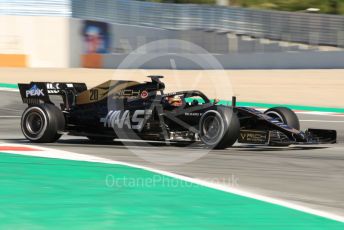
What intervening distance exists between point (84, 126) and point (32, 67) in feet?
97.5

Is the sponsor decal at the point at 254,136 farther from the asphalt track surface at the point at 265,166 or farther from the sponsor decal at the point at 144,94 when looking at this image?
the sponsor decal at the point at 144,94

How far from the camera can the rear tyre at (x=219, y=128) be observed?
9.85 m

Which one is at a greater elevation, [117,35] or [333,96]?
[117,35]

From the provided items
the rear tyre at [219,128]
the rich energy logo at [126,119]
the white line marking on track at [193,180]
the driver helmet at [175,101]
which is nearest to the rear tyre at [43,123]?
the white line marking on track at [193,180]

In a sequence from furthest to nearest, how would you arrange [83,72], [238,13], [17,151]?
[238,13]
[83,72]
[17,151]

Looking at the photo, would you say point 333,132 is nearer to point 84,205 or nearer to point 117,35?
point 84,205

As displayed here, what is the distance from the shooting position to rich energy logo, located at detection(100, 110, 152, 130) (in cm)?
1072

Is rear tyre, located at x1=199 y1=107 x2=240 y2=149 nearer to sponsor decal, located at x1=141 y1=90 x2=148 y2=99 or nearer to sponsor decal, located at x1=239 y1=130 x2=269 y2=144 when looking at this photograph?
sponsor decal, located at x1=239 y1=130 x2=269 y2=144

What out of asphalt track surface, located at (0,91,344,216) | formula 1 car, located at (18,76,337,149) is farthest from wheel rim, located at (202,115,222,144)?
asphalt track surface, located at (0,91,344,216)

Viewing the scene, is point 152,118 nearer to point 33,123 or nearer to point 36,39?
point 33,123

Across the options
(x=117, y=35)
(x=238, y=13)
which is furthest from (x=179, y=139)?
(x=117, y=35)

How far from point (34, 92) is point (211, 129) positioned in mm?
3187

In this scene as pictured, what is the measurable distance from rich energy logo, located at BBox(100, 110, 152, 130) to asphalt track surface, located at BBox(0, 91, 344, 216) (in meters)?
0.32

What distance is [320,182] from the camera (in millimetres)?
7641
